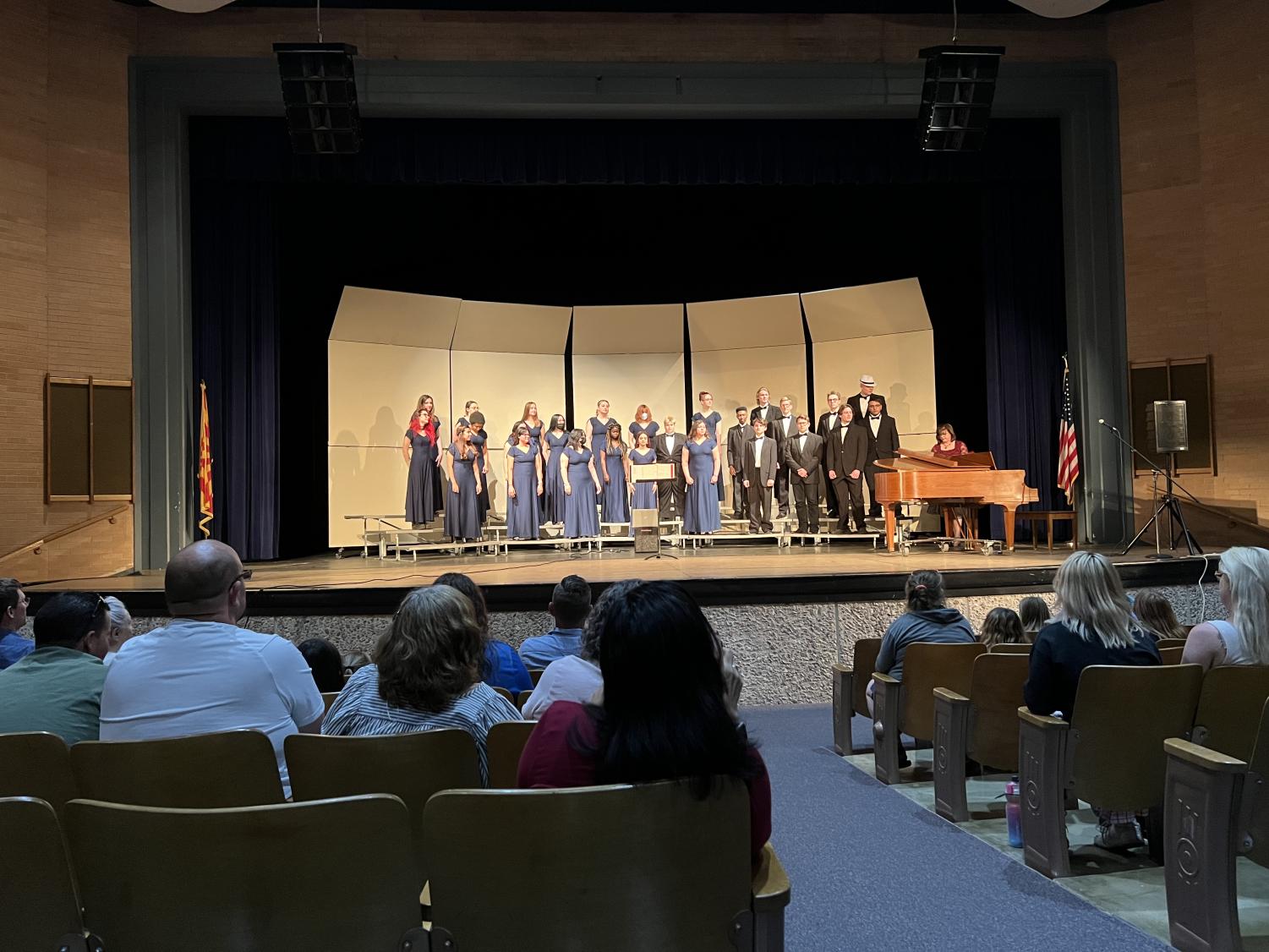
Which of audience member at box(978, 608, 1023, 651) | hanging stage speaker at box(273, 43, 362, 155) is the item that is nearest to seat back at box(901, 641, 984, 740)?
audience member at box(978, 608, 1023, 651)

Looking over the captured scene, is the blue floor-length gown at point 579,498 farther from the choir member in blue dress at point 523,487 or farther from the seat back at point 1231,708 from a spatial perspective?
the seat back at point 1231,708

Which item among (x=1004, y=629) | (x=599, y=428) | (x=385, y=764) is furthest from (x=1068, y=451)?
(x=385, y=764)

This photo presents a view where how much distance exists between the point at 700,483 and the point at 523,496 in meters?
1.88

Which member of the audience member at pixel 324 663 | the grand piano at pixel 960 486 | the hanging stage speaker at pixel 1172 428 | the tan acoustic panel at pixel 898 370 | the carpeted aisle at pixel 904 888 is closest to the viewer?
the carpeted aisle at pixel 904 888

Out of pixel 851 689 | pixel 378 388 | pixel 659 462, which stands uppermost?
pixel 378 388

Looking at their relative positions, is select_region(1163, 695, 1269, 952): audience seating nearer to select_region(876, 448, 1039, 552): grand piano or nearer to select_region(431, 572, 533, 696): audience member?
select_region(431, 572, 533, 696): audience member

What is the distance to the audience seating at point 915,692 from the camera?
4109mm

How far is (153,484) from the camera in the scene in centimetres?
953

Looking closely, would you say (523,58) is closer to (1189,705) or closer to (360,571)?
(360,571)

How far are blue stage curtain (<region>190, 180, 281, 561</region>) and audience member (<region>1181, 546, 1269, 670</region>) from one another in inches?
359

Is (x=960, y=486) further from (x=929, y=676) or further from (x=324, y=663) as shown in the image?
(x=324, y=663)

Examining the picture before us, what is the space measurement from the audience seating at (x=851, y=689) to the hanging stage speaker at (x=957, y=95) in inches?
203

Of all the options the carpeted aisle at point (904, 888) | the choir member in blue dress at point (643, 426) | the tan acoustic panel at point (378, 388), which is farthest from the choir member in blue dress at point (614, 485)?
the carpeted aisle at point (904, 888)

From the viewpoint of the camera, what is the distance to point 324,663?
3561mm
